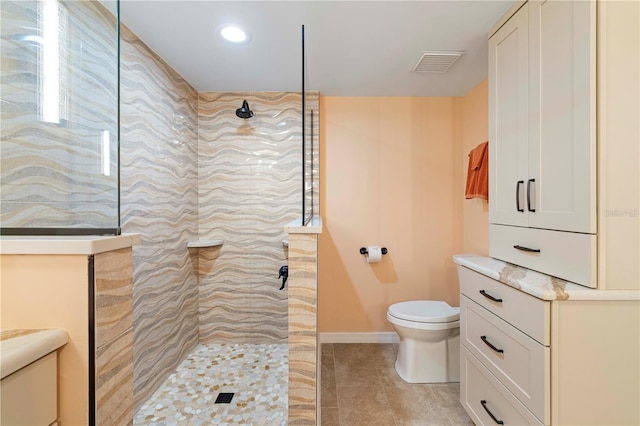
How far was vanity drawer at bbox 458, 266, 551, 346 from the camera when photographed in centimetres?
102

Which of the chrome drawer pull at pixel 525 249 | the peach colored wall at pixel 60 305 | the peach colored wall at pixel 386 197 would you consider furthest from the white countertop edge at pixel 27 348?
the peach colored wall at pixel 386 197

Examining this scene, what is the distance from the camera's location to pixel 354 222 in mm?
2562

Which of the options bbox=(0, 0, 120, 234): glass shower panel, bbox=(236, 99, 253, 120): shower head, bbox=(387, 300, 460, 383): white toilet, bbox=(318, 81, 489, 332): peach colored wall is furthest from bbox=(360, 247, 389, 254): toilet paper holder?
bbox=(0, 0, 120, 234): glass shower panel

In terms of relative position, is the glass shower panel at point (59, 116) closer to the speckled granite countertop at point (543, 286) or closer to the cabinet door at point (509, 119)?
the speckled granite countertop at point (543, 286)

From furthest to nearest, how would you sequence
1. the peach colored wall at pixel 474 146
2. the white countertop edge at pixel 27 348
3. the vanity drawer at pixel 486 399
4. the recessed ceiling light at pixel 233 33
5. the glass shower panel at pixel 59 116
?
the peach colored wall at pixel 474 146
the recessed ceiling light at pixel 233 33
the vanity drawer at pixel 486 399
the glass shower panel at pixel 59 116
the white countertop edge at pixel 27 348

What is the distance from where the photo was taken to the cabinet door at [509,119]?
1312 mm

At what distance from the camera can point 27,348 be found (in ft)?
1.78

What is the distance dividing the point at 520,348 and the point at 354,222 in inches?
62.5

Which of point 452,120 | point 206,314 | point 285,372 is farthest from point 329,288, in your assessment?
point 452,120

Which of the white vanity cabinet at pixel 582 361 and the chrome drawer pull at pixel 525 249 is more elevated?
the chrome drawer pull at pixel 525 249

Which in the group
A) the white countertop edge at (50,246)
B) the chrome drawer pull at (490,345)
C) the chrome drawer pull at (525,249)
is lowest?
the chrome drawer pull at (490,345)

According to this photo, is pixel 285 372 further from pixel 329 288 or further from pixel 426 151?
pixel 426 151

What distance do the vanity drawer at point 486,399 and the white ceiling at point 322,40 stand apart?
1.86 m

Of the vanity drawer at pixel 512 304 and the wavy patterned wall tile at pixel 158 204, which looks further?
the wavy patterned wall tile at pixel 158 204
